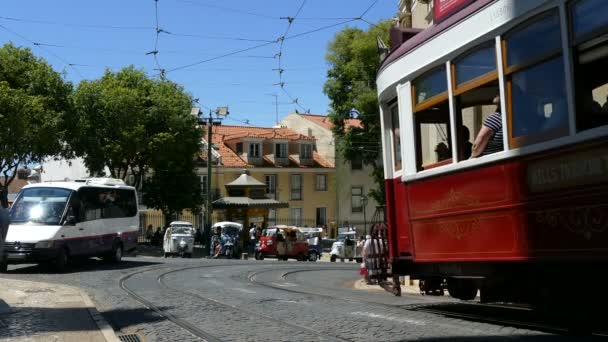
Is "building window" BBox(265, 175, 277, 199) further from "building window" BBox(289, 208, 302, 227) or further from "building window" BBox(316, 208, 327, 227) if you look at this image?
"building window" BBox(316, 208, 327, 227)

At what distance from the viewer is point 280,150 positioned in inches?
2359

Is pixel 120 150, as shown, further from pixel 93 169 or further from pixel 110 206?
pixel 110 206

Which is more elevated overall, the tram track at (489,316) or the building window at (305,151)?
the building window at (305,151)

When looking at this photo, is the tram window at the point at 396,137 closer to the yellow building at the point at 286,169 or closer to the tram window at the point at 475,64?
the tram window at the point at 475,64

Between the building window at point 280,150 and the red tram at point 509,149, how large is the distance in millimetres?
50386

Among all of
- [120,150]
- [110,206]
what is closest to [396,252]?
[110,206]

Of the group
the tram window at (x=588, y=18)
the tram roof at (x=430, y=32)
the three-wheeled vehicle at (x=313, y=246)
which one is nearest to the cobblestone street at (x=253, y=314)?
the tram roof at (x=430, y=32)

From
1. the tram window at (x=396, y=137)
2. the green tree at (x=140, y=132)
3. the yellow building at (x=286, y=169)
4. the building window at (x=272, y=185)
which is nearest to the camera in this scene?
the tram window at (x=396, y=137)

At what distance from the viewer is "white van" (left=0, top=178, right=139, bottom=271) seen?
1948cm

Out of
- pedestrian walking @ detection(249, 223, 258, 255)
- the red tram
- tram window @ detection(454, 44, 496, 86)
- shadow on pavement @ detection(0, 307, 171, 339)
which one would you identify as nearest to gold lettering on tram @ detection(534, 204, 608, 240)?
the red tram

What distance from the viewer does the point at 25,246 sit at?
19375 millimetres

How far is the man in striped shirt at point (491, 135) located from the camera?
700 cm

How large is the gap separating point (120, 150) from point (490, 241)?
36.0 metres

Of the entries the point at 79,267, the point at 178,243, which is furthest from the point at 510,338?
the point at 178,243
